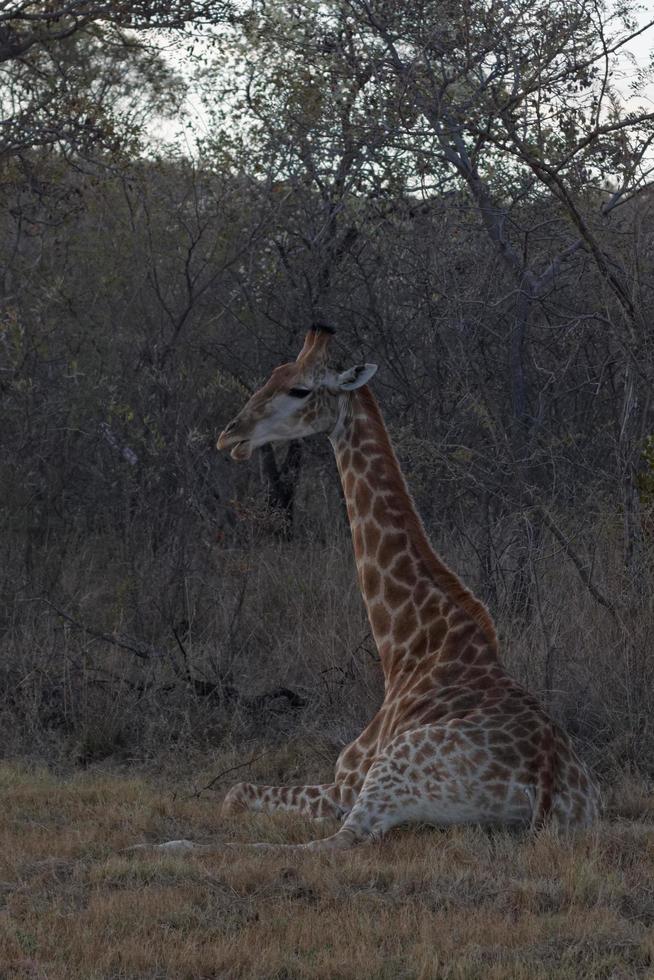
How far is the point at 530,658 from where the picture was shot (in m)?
7.88

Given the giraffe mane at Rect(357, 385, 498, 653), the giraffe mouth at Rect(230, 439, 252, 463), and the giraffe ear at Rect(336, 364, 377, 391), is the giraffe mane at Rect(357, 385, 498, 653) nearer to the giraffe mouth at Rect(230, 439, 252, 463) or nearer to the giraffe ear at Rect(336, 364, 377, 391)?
the giraffe ear at Rect(336, 364, 377, 391)

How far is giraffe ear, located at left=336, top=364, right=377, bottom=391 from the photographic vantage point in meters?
6.89

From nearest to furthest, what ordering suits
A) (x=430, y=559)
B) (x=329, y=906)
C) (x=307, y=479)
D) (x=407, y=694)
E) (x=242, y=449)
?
(x=329, y=906) → (x=407, y=694) → (x=430, y=559) → (x=242, y=449) → (x=307, y=479)

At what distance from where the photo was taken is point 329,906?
5.05 metres

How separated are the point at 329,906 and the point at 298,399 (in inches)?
108

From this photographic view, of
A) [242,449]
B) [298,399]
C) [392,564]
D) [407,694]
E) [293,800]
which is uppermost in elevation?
[298,399]

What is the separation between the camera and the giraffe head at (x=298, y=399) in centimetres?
696

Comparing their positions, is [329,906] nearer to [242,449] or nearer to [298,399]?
[242,449]

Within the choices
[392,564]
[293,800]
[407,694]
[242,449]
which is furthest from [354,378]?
[293,800]

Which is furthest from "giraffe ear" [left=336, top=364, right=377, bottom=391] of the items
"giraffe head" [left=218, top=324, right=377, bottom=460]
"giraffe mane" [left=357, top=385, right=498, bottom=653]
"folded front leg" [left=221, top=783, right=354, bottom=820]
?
"folded front leg" [left=221, top=783, right=354, bottom=820]

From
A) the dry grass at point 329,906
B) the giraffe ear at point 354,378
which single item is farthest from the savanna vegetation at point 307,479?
the giraffe ear at point 354,378

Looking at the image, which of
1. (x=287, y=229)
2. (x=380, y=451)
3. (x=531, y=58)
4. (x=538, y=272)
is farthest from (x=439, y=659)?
(x=287, y=229)

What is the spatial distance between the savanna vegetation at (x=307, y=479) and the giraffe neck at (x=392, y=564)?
1.06 meters

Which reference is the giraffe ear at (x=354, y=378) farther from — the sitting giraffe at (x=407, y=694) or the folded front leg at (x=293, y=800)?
the folded front leg at (x=293, y=800)
